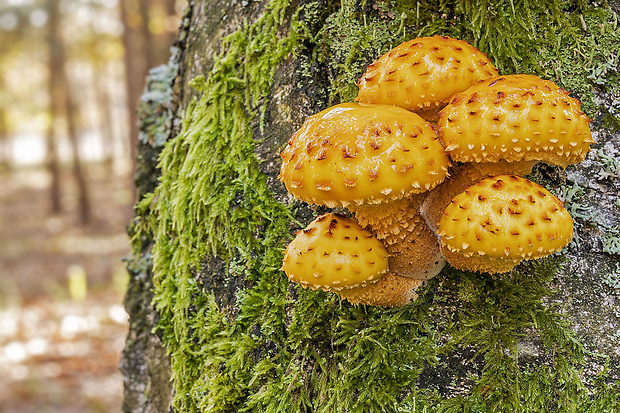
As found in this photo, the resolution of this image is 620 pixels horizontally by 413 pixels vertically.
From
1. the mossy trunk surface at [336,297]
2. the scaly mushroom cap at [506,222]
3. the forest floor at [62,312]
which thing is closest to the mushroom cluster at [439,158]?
the scaly mushroom cap at [506,222]

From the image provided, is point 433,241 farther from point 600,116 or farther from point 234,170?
point 234,170

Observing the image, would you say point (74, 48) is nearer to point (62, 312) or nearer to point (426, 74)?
point (62, 312)

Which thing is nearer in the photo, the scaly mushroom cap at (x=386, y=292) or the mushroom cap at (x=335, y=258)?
the mushroom cap at (x=335, y=258)

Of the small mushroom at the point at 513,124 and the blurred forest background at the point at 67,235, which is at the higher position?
the small mushroom at the point at 513,124

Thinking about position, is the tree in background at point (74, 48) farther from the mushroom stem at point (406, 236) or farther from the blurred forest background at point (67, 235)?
the mushroom stem at point (406, 236)

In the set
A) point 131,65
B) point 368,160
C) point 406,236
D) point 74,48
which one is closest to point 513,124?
point 368,160

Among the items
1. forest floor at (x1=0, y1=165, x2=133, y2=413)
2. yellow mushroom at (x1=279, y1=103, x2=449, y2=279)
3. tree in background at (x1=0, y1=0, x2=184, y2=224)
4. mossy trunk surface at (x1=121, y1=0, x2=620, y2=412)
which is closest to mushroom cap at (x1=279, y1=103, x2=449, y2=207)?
yellow mushroom at (x1=279, y1=103, x2=449, y2=279)
